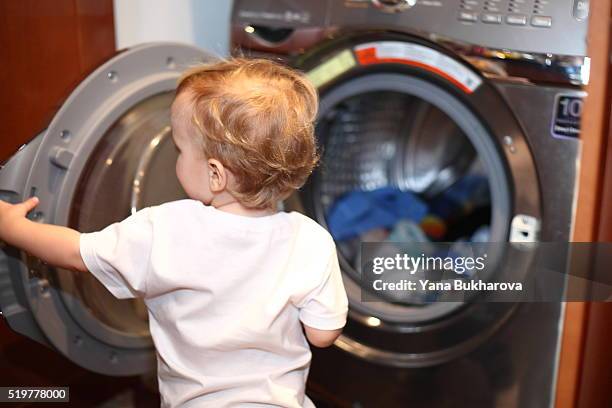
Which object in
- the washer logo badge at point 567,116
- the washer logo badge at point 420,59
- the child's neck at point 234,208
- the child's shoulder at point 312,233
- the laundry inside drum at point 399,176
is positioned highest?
the washer logo badge at point 420,59

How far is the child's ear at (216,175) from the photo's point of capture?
29.3 inches

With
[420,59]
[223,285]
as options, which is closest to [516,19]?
[420,59]

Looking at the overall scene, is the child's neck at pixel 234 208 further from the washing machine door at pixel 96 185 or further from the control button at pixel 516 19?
the control button at pixel 516 19

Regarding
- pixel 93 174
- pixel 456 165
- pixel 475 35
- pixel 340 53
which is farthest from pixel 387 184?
pixel 93 174

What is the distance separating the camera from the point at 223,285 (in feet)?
2.50

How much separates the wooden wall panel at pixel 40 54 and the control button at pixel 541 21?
0.59m

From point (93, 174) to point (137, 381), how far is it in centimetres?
47

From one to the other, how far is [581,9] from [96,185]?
687 millimetres

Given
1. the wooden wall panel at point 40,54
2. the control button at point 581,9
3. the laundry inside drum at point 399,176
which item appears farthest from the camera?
the laundry inside drum at point 399,176

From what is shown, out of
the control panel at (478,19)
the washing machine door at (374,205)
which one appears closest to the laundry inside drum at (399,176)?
the washing machine door at (374,205)

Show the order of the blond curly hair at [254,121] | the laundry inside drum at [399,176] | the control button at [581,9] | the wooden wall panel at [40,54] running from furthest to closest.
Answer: the laundry inside drum at [399,176] < the wooden wall panel at [40,54] < the control button at [581,9] < the blond curly hair at [254,121]

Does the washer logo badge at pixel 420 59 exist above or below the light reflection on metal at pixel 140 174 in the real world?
above

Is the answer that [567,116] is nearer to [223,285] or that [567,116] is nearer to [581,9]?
[581,9]

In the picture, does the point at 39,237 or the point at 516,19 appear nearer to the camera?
the point at 39,237
